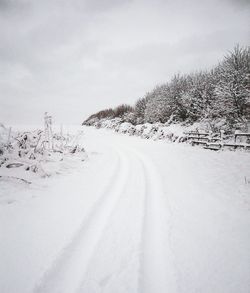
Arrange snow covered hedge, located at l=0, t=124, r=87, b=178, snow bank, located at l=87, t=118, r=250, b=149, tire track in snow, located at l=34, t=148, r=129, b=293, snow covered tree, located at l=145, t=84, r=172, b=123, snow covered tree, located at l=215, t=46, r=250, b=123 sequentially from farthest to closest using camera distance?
snow covered tree, located at l=145, t=84, r=172, b=123 → snow covered tree, located at l=215, t=46, r=250, b=123 → snow bank, located at l=87, t=118, r=250, b=149 → snow covered hedge, located at l=0, t=124, r=87, b=178 → tire track in snow, located at l=34, t=148, r=129, b=293

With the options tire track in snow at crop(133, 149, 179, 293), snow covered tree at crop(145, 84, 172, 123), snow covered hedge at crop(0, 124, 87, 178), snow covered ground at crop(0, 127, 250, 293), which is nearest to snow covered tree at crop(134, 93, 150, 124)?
snow covered tree at crop(145, 84, 172, 123)

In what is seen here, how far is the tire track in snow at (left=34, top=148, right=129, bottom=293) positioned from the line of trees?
16127mm

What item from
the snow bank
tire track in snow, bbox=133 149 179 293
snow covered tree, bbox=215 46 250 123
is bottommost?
tire track in snow, bbox=133 149 179 293

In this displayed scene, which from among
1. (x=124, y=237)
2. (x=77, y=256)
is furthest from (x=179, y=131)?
(x=77, y=256)

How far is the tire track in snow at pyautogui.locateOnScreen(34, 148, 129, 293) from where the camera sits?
2383 millimetres

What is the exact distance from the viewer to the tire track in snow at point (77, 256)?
2.38 metres

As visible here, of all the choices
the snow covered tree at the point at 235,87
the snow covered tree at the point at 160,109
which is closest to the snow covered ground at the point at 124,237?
the snow covered tree at the point at 235,87

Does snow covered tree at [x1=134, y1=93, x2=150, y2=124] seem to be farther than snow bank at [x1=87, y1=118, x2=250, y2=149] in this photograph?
Yes

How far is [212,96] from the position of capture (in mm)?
21250

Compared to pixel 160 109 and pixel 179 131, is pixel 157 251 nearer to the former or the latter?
pixel 179 131

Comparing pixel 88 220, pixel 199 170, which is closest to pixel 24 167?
pixel 88 220

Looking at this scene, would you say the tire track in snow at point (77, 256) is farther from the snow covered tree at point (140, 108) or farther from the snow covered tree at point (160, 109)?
the snow covered tree at point (140, 108)

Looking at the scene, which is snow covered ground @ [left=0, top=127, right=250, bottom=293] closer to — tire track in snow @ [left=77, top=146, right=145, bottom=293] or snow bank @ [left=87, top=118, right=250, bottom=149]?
tire track in snow @ [left=77, top=146, right=145, bottom=293]

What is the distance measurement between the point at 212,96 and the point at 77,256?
22867 millimetres
